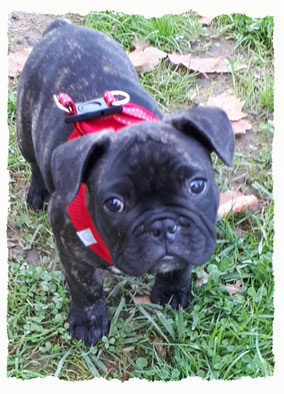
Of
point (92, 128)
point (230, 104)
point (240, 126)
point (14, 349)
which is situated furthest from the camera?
point (230, 104)

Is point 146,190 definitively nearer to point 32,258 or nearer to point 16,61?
point 32,258

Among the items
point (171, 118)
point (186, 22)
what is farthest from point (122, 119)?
point (186, 22)

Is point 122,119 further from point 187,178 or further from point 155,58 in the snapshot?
point 155,58

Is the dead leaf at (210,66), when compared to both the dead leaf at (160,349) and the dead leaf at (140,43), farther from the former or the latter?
the dead leaf at (160,349)

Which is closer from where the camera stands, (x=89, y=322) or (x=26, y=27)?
(x=89, y=322)

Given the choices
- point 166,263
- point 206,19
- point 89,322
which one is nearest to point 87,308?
point 89,322

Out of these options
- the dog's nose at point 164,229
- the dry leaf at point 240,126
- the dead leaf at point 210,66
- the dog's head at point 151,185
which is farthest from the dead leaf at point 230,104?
the dog's nose at point 164,229

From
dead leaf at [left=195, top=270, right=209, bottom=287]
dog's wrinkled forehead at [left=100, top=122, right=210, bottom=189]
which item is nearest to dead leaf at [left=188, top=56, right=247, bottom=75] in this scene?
dead leaf at [left=195, top=270, right=209, bottom=287]
